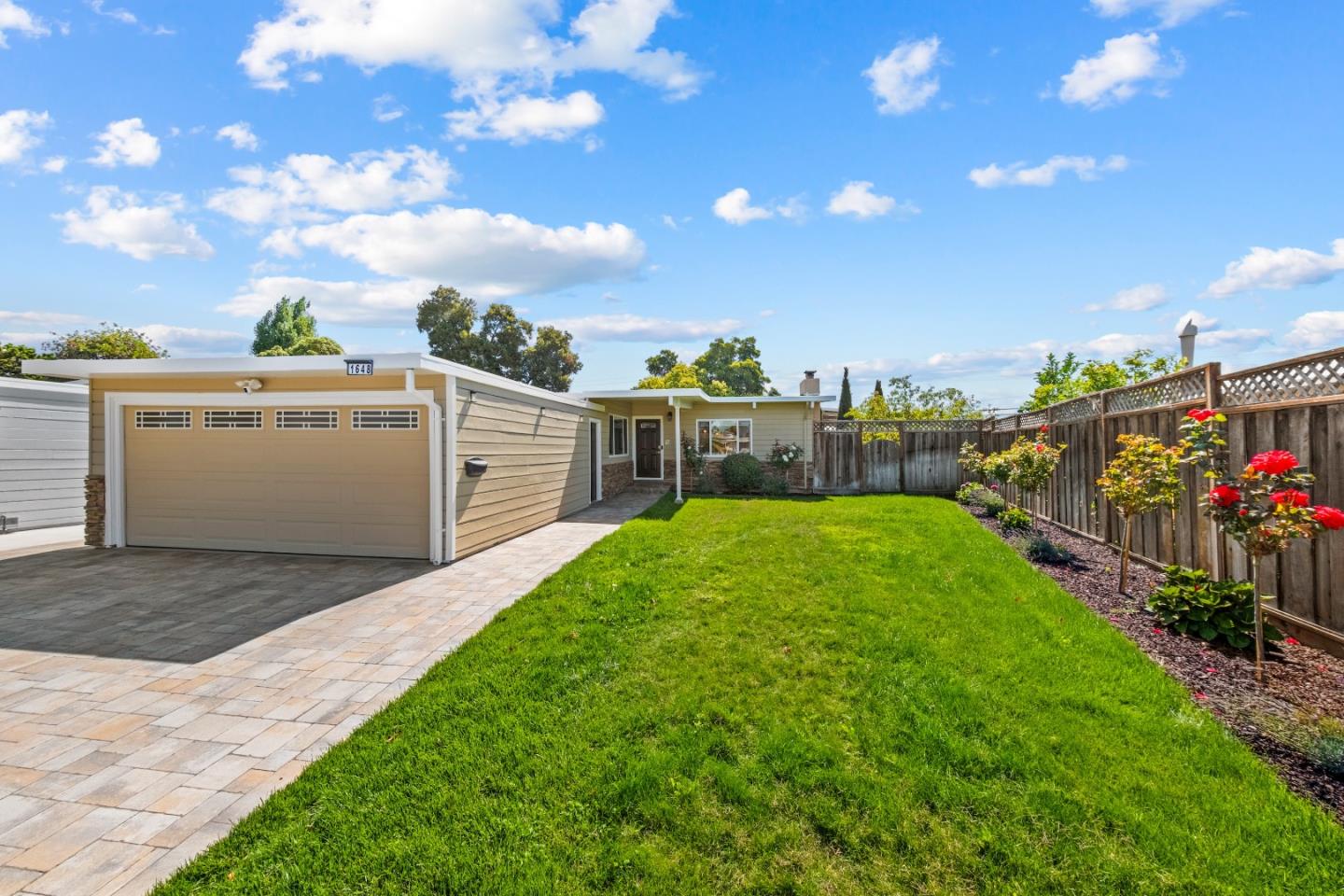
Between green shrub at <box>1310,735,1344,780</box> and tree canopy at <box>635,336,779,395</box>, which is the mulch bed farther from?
tree canopy at <box>635,336,779,395</box>

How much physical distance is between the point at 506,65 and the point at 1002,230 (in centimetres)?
811

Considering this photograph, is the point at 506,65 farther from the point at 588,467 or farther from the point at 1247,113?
the point at 1247,113

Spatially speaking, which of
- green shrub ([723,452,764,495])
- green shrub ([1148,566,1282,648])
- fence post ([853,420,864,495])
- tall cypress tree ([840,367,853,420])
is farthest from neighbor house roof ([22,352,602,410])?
tall cypress tree ([840,367,853,420])

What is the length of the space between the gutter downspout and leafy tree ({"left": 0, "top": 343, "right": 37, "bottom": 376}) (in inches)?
630

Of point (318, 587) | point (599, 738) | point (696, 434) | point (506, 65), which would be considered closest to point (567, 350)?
point (696, 434)

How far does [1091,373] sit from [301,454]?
16.4m

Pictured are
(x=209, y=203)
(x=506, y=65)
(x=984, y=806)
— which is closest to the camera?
(x=984, y=806)

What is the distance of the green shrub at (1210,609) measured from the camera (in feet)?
12.7

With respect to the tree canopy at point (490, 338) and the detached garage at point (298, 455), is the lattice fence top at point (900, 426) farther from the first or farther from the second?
the tree canopy at point (490, 338)

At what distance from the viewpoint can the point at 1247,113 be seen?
6258mm

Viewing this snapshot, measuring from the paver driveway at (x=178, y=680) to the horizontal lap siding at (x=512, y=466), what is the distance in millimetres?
950

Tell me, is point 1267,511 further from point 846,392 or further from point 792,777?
point 846,392

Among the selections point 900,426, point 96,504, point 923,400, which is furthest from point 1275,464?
point 923,400

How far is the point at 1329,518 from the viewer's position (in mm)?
3064
